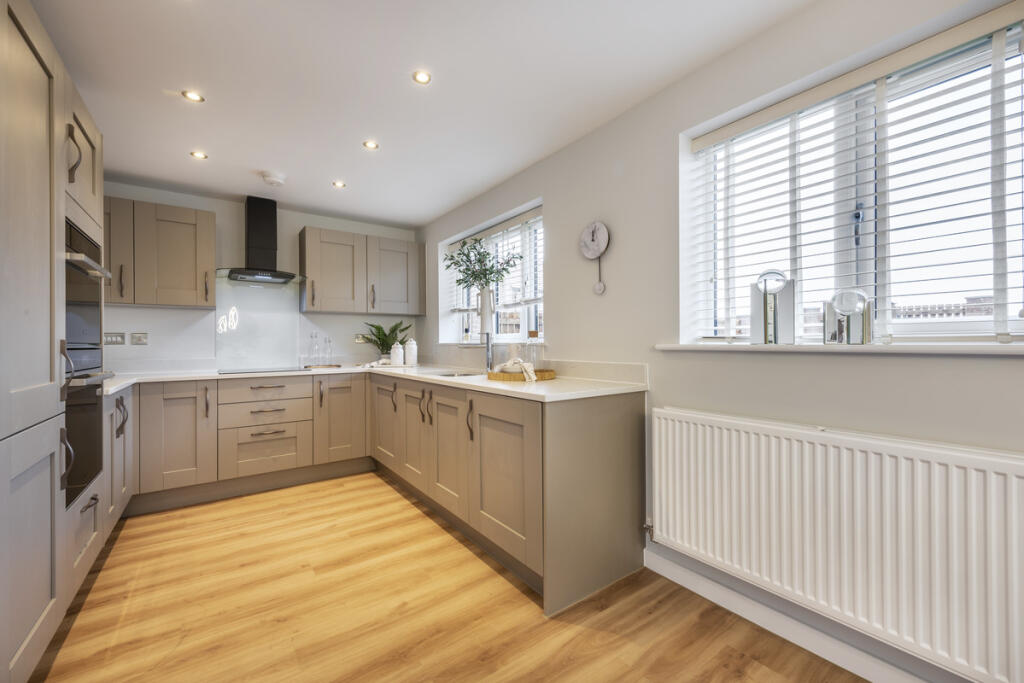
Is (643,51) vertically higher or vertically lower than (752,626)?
higher

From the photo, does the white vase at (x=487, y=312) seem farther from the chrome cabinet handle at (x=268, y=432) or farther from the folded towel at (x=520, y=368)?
the chrome cabinet handle at (x=268, y=432)

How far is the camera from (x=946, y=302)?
4.54 ft

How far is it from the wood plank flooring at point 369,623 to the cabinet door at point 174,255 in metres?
1.71

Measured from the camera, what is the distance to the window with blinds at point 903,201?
50.8 inches

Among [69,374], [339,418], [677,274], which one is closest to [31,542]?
[69,374]

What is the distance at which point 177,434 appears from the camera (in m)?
2.95

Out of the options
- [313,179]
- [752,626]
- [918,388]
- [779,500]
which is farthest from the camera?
[313,179]

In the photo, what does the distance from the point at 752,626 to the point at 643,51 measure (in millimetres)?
2406

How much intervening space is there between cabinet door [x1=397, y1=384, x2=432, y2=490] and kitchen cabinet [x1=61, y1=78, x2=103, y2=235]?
1786mm

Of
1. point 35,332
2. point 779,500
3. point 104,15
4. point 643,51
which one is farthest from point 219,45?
point 779,500

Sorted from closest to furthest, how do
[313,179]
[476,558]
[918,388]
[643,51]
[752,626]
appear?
[918,388], [752,626], [643,51], [476,558], [313,179]

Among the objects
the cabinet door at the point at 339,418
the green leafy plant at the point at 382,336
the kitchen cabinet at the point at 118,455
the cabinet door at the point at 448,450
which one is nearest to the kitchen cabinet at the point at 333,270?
the green leafy plant at the point at 382,336

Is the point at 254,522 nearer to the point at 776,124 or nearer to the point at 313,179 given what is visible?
the point at 313,179

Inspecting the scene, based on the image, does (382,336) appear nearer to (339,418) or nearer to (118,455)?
(339,418)
